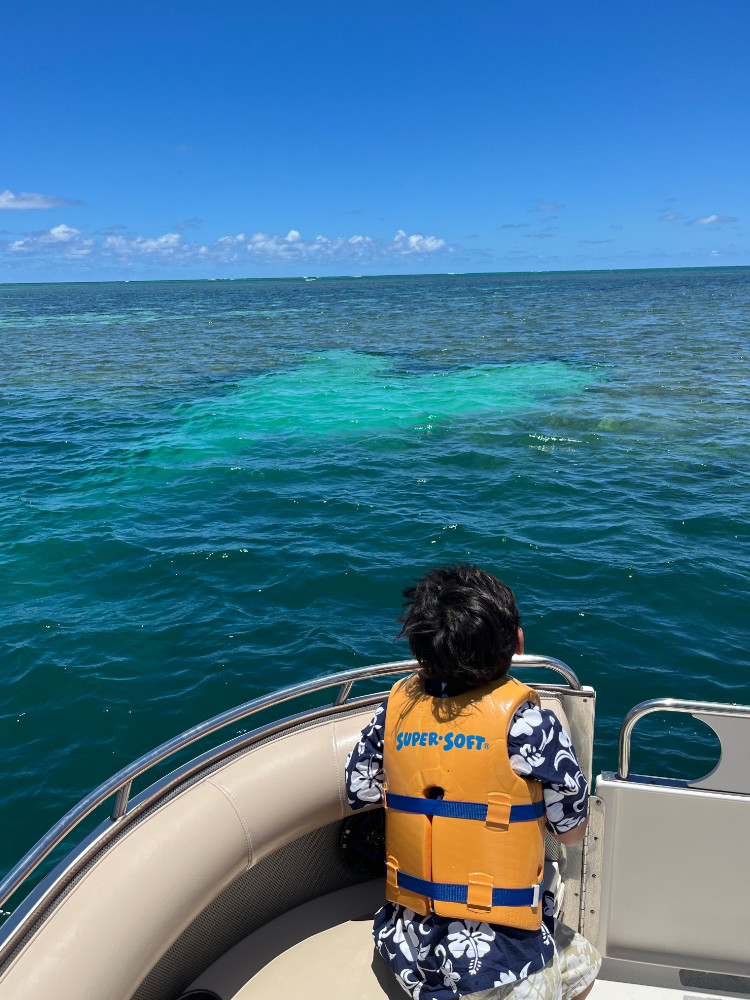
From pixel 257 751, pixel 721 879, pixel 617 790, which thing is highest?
pixel 257 751

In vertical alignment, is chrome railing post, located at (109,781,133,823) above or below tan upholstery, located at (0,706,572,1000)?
above

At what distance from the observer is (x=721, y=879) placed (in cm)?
294

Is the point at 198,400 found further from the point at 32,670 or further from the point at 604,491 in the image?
the point at 32,670

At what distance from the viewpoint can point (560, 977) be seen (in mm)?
2303

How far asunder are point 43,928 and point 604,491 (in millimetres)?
11230

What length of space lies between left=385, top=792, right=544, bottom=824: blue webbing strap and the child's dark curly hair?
328 millimetres

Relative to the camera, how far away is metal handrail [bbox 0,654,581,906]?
85.9 inches

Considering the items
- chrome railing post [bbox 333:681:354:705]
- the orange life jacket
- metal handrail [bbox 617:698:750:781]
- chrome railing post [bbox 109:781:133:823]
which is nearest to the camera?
the orange life jacket

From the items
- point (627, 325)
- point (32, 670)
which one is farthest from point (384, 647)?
point (627, 325)

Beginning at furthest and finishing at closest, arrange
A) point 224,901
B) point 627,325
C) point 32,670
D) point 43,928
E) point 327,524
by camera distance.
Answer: point 627,325 → point 327,524 → point 32,670 → point 224,901 → point 43,928

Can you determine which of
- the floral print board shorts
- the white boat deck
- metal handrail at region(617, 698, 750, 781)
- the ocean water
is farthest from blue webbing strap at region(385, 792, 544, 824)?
the ocean water

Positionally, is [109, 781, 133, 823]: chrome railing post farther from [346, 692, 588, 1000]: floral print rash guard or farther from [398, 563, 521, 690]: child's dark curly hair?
[398, 563, 521, 690]: child's dark curly hair

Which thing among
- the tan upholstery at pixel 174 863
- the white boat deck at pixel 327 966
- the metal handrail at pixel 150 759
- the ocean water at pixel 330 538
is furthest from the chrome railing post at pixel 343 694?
the ocean water at pixel 330 538

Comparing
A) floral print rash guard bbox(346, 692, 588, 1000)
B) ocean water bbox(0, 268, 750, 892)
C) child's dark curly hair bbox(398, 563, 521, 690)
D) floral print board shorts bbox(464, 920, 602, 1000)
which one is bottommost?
ocean water bbox(0, 268, 750, 892)
